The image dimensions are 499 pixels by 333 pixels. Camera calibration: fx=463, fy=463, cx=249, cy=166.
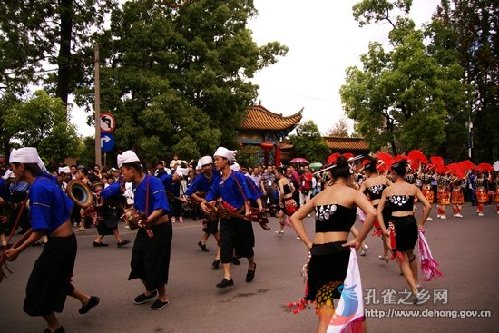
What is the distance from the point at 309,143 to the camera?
31.9m

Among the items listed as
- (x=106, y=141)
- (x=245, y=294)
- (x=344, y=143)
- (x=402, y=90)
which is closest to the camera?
(x=245, y=294)

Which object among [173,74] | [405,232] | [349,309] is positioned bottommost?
[349,309]

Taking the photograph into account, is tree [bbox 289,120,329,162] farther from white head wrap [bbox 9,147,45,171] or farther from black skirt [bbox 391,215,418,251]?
white head wrap [bbox 9,147,45,171]

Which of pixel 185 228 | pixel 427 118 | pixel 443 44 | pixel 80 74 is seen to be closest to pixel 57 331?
pixel 185 228

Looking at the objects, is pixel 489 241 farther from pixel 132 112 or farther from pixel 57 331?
pixel 132 112

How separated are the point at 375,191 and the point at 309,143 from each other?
2380cm

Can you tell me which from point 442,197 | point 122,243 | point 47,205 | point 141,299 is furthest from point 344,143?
point 47,205

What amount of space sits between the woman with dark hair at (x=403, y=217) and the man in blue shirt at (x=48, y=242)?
3.71 m

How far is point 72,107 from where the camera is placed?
20.6 meters

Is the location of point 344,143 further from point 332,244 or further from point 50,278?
point 50,278

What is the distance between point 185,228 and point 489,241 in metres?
8.21

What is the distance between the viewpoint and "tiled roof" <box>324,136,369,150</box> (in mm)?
40750

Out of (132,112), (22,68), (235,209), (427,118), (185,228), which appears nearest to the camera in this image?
(235,209)

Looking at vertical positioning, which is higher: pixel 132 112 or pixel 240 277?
pixel 132 112
